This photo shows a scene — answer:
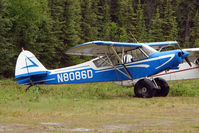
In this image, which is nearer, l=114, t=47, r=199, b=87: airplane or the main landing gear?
the main landing gear

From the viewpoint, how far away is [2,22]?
97.5 feet

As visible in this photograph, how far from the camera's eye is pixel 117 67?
15.9 m

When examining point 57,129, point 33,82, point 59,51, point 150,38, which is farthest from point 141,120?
point 150,38

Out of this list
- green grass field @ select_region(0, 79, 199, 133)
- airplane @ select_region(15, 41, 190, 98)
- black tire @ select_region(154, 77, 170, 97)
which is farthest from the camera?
black tire @ select_region(154, 77, 170, 97)

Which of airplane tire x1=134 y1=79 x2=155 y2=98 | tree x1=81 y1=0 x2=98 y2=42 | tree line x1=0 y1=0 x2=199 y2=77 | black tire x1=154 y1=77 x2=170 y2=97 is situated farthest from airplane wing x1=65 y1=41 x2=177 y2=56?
tree x1=81 y1=0 x2=98 y2=42

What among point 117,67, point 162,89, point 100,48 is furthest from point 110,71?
point 162,89

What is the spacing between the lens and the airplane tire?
14775 mm

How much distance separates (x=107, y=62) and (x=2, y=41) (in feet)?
53.6

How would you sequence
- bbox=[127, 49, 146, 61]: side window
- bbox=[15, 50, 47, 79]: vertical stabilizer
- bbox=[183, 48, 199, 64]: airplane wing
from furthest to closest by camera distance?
bbox=[183, 48, 199, 64]: airplane wing → bbox=[15, 50, 47, 79]: vertical stabilizer → bbox=[127, 49, 146, 61]: side window

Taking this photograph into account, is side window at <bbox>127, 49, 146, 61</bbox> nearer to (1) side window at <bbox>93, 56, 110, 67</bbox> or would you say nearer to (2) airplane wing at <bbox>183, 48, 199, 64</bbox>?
(1) side window at <bbox>93, 56, 110, 67</bbox>

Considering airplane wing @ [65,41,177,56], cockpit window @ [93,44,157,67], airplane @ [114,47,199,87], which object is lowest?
airplane @ [114,47,199,87]

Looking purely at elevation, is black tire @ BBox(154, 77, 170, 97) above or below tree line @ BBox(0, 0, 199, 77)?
below

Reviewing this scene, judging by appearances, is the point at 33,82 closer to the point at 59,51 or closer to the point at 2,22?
the point at 2,22

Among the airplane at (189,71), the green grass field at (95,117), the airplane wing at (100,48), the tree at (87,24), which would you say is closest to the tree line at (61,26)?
the tree at (87,24)
